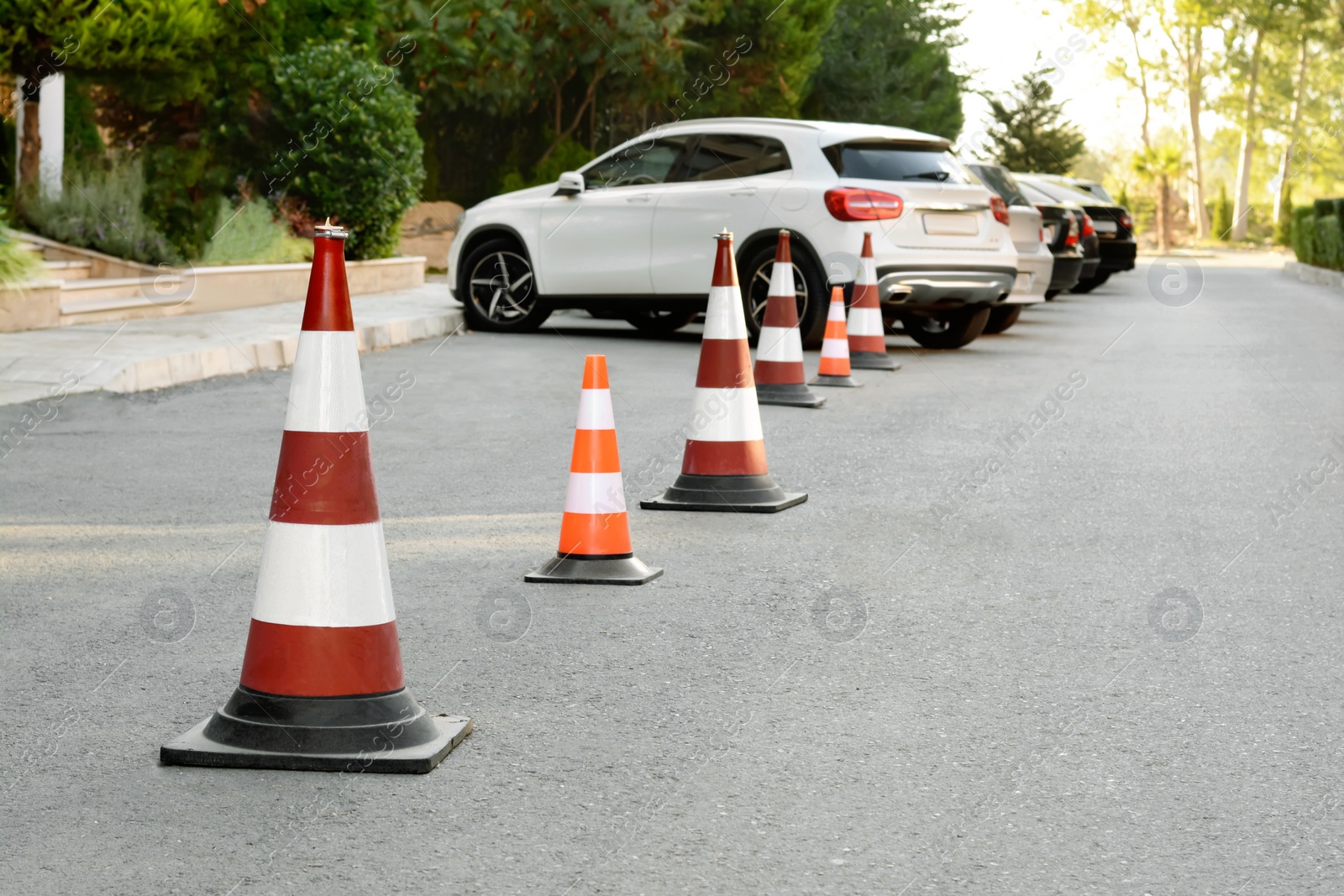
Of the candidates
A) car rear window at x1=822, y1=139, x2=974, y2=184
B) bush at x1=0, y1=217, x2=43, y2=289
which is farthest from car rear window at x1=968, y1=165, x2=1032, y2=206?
bush at x1=0, y1=217, x2=43, y2=289

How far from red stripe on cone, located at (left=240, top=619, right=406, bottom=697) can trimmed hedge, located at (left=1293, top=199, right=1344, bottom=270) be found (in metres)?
29.7

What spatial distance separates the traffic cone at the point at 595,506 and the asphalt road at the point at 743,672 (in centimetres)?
15

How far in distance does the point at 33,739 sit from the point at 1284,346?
45.2ft

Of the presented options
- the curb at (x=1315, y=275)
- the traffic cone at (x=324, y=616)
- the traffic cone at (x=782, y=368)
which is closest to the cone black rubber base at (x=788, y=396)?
the traffic cone at (x=782, y=368)

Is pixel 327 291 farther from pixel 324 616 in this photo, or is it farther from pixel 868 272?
pixel 868 272

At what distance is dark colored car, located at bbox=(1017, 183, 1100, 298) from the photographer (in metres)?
19.9

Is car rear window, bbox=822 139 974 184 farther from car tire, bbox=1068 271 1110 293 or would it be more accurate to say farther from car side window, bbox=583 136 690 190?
car tire, bbox=1068 271 1110 293

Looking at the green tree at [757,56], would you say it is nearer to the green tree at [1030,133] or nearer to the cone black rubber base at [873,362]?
the cone black rubber base at [873,362]

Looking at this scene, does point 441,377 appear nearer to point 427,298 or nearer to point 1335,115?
point 427,298

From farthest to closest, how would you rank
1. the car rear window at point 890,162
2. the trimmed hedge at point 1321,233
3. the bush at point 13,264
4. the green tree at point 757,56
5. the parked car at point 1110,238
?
the trimmed hedge at point 1321,233 → the green tree at point 757,56 → the parked car at point 1110,238 → the car rear window at point 890,162 → the bush at point 13,264

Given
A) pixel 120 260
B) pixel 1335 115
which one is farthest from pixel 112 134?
pixel 1335 115

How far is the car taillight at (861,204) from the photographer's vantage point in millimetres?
12812

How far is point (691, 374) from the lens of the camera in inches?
469

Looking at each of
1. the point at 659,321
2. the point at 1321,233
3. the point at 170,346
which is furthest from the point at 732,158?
the point at 1321,233
